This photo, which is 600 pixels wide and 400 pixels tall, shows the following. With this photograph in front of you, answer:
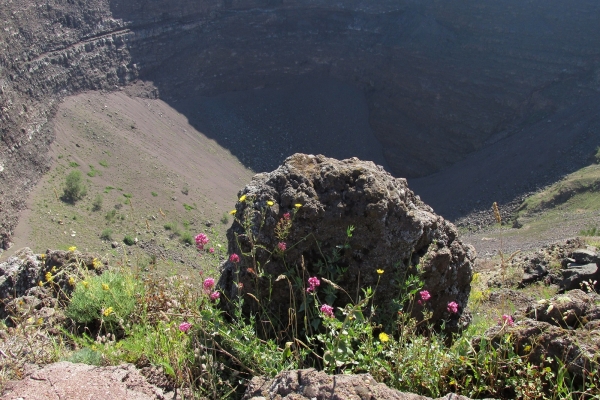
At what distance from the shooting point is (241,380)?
3.27 metres

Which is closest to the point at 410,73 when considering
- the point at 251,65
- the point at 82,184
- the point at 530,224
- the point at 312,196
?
the point at 251,65

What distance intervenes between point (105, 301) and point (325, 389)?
94.1 inches

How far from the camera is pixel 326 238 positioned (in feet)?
14.0

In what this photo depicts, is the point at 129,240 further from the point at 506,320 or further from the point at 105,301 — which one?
the point at 506,320

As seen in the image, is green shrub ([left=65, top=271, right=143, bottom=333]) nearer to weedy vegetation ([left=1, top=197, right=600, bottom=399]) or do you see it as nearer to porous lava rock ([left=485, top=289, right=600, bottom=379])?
weedy vegetation ([left=1, top=197, right=600, bottom=399])

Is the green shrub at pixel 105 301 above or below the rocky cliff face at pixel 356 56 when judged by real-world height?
below

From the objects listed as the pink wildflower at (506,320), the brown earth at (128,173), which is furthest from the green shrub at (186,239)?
the pink wildflower at (506,320)

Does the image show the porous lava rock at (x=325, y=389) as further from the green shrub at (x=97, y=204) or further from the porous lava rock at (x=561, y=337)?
the green shrub at (x=97, y=204)

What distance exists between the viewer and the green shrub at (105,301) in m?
4.23

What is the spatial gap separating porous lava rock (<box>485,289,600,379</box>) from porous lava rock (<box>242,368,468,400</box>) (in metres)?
0.83

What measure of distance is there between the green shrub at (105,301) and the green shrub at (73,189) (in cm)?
2181

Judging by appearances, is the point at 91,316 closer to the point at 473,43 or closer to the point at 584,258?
the point at 584,258

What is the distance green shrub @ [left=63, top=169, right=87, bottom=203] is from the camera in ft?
80.3

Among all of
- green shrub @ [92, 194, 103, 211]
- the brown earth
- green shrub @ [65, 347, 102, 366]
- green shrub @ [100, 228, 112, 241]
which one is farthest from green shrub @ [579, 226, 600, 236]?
green shrub @ [92, 194, 103, 211]
